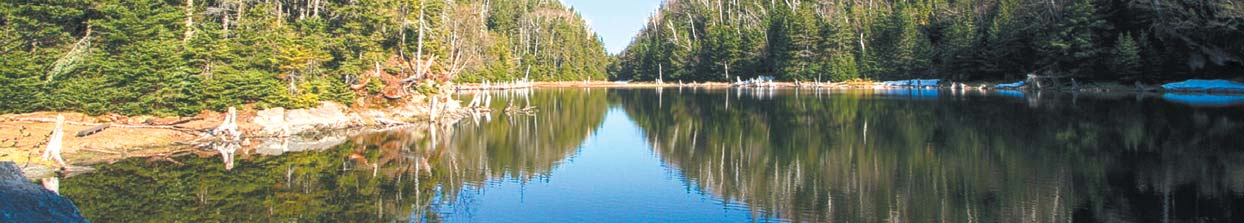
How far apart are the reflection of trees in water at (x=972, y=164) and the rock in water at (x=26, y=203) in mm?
9615

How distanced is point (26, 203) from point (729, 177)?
1358 centimetres

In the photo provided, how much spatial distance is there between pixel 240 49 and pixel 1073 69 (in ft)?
182

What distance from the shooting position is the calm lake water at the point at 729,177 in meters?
13.8

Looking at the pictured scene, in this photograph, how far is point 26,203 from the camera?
22.8ft

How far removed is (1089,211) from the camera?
13234 mm

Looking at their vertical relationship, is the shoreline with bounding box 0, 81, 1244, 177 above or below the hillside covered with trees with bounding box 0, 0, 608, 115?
below

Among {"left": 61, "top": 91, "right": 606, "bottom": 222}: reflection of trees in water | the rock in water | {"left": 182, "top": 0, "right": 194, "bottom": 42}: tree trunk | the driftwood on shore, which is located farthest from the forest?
the rock in water

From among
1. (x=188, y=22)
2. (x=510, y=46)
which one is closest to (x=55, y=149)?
(x=188, y=22)

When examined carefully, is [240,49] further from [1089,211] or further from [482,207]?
[1089,211]

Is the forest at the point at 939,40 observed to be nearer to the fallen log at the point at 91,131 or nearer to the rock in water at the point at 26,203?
the fallen log at the point at 91,131

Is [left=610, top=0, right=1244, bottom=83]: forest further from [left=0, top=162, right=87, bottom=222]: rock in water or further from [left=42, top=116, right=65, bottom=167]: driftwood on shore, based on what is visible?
[left=0, top=162, right=87, bottom=222]: rock in water

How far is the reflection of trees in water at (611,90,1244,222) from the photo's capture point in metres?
13.8

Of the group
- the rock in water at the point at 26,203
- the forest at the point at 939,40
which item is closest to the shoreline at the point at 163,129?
the rock in water at the point at 26,203

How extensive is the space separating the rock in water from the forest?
58.3 meters
